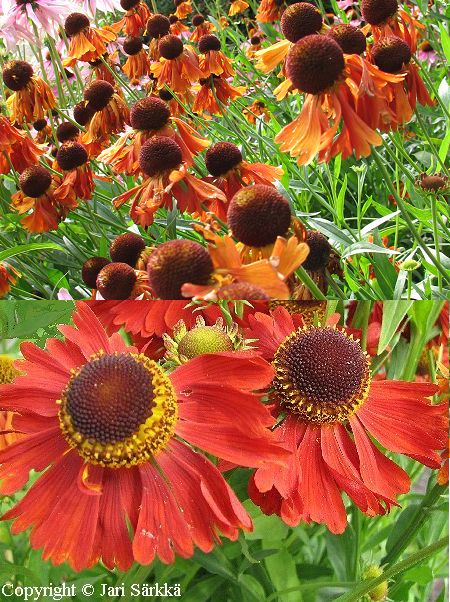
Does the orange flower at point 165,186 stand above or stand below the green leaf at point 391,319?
above

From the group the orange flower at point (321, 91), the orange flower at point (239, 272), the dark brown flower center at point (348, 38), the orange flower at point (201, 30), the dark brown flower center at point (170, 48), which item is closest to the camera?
the orange flower at point (239, 272)

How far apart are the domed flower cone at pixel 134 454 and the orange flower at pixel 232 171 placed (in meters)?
0.29

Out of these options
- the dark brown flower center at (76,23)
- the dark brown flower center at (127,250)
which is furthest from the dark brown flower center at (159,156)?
the dark brown flower center at (76,23)

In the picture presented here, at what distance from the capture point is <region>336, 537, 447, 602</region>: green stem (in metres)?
0.38

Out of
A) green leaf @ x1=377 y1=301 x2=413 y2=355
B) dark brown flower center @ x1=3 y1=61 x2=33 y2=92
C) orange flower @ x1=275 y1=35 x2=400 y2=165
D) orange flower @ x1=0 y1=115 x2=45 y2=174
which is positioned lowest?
green leaf @ x1=377 y1=301 x2=413 y2=355

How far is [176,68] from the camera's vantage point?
110cm

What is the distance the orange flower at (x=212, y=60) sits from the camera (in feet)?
3.72

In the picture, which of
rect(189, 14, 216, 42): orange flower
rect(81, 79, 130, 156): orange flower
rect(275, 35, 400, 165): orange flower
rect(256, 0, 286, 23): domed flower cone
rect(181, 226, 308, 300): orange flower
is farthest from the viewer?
rect(189, 14, 216, 42): orange flower

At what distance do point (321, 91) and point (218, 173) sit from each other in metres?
0.17

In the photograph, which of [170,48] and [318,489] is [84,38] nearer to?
[170,48]

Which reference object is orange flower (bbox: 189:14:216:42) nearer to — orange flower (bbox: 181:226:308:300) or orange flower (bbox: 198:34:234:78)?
orange flower (bbox: 198:34:234:78)

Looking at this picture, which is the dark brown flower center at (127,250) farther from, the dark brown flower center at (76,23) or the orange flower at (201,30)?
the orange flower at (201,30)

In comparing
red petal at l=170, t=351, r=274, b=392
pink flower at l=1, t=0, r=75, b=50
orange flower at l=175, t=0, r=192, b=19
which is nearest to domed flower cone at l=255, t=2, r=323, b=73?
red petal at l=170, t=351, r=274, b=392

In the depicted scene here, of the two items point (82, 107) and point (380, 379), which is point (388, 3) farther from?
point (380, 379)
